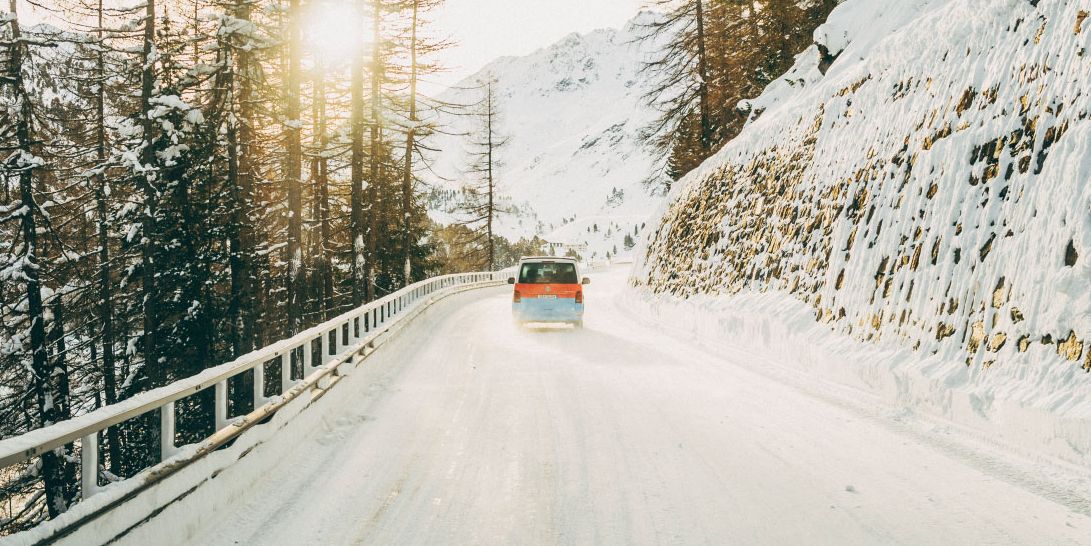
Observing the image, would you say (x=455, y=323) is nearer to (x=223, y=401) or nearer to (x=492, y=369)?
(x=492, y=369)

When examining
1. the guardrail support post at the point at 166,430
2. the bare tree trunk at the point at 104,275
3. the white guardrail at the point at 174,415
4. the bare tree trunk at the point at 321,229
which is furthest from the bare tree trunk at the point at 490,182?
the guardrail support post at the point at 166,430

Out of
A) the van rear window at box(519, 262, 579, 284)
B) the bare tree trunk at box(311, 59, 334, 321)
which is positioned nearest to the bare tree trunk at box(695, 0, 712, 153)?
the van rear window at box(519, 262, 579, 284)

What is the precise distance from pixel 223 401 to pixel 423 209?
30.4 metres

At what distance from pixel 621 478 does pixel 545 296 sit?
37.2ft

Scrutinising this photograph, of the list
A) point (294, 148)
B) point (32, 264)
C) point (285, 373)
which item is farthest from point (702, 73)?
point (285, 373)

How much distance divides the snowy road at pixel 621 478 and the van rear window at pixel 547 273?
7.74m

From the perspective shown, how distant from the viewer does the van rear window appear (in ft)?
55.2

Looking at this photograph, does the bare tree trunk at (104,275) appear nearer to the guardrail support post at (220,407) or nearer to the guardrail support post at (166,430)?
the guardrail support post at (220,407)

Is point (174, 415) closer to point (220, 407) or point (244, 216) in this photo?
point (220, 407)

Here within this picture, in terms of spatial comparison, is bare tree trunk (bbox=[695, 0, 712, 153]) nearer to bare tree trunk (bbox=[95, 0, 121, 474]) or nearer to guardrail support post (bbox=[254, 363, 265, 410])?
bare tree trunk (bbox=[95, 0, 121, 474])

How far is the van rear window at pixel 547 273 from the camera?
662 inches

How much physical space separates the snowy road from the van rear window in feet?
25.4

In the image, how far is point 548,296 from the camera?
54.1 feet

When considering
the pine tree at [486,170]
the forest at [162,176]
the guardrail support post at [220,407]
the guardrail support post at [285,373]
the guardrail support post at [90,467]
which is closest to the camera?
the guardrail support post at [90,467]
